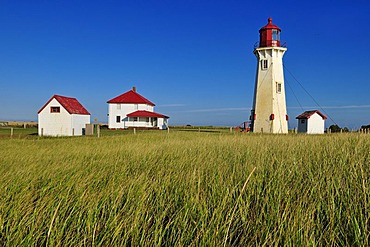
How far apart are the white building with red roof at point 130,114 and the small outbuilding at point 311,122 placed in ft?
68.1

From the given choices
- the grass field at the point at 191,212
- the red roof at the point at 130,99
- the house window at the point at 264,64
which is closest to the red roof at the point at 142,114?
the red roof at the point at 130,99

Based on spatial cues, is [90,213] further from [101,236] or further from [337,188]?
[337,188]

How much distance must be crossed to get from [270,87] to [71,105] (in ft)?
66.1

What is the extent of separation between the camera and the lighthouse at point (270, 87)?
2500 centimetres

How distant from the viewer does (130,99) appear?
44750 mm

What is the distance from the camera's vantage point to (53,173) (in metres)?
3.83

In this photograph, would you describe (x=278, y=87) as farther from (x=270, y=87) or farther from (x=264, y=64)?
(x=264, y=64)

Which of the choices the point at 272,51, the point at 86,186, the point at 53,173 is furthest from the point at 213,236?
the point at 272,51

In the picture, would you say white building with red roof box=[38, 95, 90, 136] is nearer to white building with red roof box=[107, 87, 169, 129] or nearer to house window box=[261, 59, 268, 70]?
white building with red roof box=[107, 87, 169, 129]

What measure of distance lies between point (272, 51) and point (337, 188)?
24.7 m

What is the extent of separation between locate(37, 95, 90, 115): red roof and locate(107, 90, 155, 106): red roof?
12.3m

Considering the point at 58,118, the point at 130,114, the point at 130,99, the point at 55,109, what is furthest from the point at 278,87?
the point at 130,99

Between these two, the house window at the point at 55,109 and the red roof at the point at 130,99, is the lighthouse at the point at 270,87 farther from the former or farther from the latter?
the red roof at the point at 130,99

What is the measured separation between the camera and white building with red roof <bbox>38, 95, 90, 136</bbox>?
28.5 m
